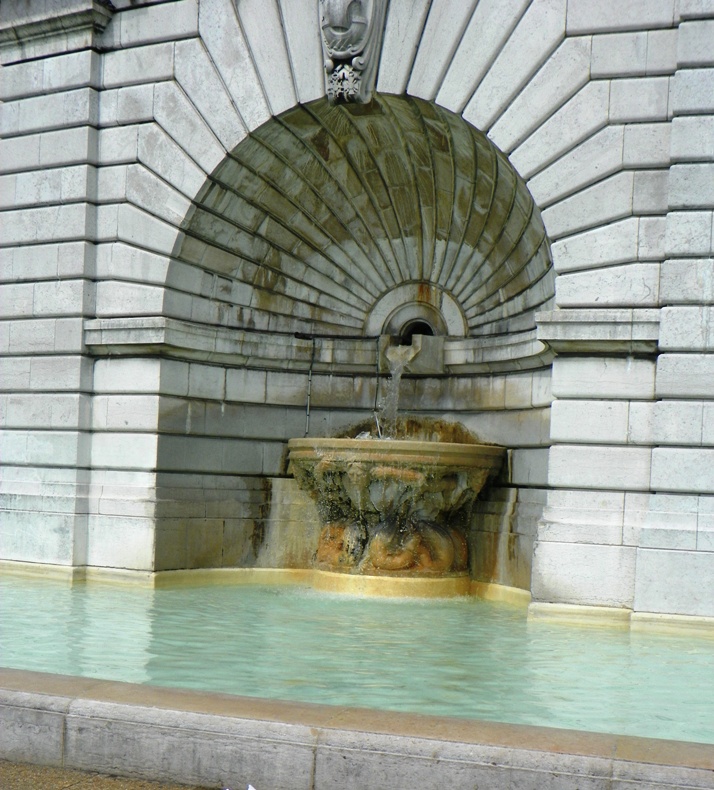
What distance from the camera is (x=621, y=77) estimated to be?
35.4 feet

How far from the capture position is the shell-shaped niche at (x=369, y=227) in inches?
508

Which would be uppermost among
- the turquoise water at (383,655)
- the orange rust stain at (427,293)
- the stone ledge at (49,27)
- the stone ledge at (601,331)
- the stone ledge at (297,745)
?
the stone ledge at (49,27)

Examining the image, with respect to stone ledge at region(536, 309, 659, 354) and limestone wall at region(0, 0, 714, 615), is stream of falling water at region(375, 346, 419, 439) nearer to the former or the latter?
limestone wall at region(0, 0, 714, 615)

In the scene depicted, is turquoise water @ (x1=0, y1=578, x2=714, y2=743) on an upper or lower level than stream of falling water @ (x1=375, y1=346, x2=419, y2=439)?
lower

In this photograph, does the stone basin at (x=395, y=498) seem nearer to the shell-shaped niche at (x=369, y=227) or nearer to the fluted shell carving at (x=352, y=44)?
the shell-shaped niche at (x=369, y=227)

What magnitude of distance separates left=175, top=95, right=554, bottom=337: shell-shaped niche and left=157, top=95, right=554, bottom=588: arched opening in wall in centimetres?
2

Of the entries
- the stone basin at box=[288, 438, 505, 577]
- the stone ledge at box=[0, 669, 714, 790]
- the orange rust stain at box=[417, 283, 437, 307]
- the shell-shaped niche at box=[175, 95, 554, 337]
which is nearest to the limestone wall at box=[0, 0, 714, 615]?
the shell-shaped niche at box=[175, 95, 554, 337]

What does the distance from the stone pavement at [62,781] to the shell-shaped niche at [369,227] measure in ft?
28.2

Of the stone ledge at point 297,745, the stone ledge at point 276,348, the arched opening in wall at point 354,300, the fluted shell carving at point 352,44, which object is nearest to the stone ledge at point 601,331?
the stone ledge at point 276,348

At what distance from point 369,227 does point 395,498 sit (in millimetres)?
4358

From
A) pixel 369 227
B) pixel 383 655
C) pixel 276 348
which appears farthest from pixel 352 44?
pixel 383 655

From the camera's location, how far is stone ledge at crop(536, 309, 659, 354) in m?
10.5

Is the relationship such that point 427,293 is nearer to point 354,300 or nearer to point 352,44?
point 354,300

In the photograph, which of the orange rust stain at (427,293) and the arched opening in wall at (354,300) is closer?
the arched opening in wall at (354,300)
